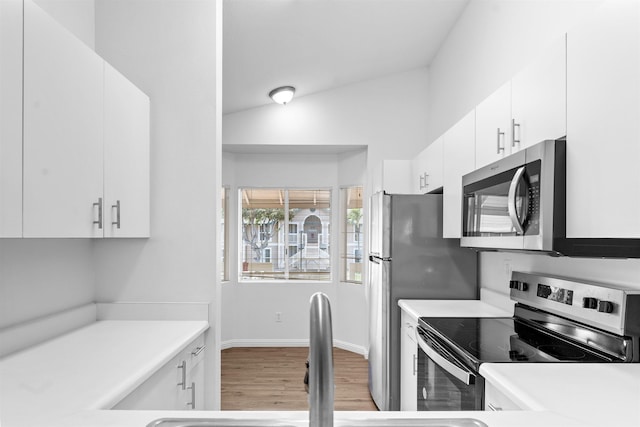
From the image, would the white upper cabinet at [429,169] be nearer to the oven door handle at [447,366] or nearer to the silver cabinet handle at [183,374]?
the oven door handle at [447,366]

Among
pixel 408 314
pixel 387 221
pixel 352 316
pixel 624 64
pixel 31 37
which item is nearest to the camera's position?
pixel 624 64

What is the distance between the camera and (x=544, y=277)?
2.08 meters

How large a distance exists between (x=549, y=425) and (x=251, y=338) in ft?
15.1

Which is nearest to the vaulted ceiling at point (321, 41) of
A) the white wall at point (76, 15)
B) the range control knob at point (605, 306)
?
the white wall at point (76, 15)

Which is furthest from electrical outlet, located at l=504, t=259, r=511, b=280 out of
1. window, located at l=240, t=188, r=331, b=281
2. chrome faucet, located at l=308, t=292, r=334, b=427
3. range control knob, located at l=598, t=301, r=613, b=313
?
window, located at l=240, t=188, r=331, b=281

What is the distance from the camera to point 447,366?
1861 millimetres

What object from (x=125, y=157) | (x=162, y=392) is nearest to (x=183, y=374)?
(x=162, y=392)

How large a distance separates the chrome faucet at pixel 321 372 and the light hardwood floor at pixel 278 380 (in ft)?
8.08

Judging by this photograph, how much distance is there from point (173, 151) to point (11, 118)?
3.61ft

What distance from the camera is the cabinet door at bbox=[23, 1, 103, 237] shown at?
1442mm

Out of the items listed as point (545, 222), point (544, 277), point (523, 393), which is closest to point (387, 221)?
point (544, 277)

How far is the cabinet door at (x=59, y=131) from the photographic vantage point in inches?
56.8

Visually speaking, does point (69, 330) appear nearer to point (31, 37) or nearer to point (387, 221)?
point (31, 37)

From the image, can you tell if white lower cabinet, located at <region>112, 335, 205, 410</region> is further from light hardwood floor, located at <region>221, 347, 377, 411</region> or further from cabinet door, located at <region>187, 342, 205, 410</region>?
light hardwood floor, located at <region>221, 347, 377, 411</region>
